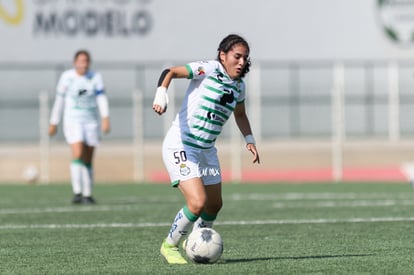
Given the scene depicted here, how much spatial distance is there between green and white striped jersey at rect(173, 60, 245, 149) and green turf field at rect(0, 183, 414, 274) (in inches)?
44.8

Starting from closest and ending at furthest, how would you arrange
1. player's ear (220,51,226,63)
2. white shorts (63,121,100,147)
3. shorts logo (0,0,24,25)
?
player's ear (220,51,226,63) → white shorts (63,121,100,147) → shorts logo (0,0,24,25)

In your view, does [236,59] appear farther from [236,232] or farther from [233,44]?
[236,232]

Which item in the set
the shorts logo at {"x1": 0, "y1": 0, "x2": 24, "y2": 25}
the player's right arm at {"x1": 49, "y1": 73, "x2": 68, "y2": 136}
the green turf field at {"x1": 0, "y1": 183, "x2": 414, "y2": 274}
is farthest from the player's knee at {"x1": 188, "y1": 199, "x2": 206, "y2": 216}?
the shorts logo at {"x1": 0, "y1": 0, "x2": 24, "y2": 25}

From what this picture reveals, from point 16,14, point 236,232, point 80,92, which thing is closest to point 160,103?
point 236,232

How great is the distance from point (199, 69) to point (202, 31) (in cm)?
3001

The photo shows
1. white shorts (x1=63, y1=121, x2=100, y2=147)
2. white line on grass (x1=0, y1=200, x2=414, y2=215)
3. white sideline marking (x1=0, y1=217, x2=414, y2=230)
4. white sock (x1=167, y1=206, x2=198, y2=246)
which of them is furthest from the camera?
white shorts (x1=63, y1=121, x2=100, y2=147)

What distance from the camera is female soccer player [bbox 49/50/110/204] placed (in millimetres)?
19156

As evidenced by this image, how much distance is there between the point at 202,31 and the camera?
40.5 meters

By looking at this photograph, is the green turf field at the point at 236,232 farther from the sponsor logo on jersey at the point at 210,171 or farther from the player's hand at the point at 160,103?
the player's hand at the point at 160,103

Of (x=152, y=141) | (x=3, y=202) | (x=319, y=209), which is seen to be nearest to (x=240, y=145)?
(x=152, y=141)

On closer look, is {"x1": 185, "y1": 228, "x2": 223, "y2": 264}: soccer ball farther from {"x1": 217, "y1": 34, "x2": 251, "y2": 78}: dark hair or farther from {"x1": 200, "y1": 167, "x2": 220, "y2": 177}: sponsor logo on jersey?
{"x1": 217, "y1": 34, "x2": 251, "y2": 78}: dark hair

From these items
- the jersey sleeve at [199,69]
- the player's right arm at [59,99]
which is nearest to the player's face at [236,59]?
the jersey sleeve at [199,69]

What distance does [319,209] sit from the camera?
1759 centimetres

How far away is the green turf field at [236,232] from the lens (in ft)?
33.3
